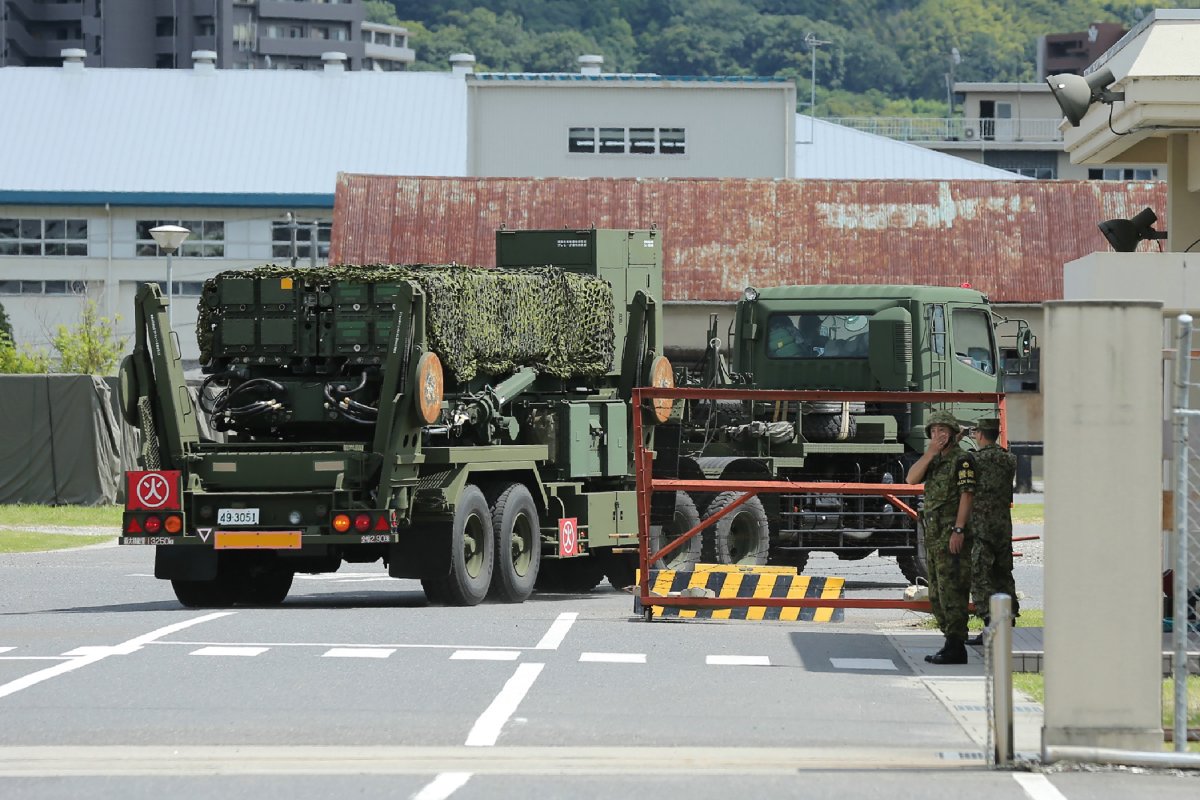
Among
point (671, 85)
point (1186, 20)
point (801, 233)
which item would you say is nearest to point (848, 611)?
point (1186, 20)

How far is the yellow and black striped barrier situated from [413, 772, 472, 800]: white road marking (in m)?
7.57

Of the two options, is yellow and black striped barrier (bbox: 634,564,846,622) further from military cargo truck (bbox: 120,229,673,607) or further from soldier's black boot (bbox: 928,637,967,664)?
soldier's black boot (bbox: 928,637,967,664)

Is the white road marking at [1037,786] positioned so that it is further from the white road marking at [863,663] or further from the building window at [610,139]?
the building window at [610,139]

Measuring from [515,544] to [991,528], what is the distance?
6.33 meters

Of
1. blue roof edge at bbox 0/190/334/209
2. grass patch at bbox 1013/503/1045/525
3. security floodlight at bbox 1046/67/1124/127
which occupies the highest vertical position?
blue roof edge at bbox 0/190/334/209

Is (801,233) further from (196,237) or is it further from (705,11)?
(705,11)

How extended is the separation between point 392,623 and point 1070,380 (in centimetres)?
768

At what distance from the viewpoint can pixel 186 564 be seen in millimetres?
18734

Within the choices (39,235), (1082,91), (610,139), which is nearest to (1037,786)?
(1082,91)

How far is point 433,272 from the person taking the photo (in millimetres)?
19000

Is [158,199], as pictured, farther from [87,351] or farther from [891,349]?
[891,349]

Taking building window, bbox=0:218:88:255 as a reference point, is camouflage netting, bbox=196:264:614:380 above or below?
below

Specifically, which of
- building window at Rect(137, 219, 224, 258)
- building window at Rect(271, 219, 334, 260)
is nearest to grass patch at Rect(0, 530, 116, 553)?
building window at Rect(271, 219, 334, 260)

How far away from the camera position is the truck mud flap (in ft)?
61.2
